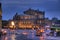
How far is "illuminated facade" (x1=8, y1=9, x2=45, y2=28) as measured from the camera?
7.27 meters

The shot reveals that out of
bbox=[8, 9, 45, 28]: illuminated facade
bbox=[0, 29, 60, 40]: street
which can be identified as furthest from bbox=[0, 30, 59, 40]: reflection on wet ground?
bbox=[8, 9, 45, 28]: illuminated facade

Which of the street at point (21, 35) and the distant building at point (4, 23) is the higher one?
the distant building at point (4, 23)

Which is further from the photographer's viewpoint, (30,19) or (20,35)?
(20,35)

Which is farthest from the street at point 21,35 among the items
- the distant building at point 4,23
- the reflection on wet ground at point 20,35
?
the distant building at point 4,23

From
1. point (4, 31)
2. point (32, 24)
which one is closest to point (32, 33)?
point (32, 24)

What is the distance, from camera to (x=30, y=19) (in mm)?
7359

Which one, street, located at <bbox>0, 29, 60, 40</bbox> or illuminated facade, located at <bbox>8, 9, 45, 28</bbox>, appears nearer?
illuminated facade, located at <bbox>8, 9, 45, 28</bbox>

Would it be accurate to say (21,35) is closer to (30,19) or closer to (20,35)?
(20,35)

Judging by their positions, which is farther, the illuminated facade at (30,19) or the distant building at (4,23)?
the distant building at (4,23)

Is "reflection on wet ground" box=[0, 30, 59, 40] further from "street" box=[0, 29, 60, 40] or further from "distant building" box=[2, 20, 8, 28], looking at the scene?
"distant building" box=[2, 20, 8, 28]

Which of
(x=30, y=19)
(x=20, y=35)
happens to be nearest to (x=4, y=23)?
(x=20, y=35)

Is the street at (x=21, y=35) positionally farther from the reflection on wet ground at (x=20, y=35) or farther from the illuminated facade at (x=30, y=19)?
the illuminated facade at (x=30, y=19)

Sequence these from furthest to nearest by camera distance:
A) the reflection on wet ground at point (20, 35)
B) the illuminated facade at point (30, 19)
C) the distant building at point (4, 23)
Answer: the reflection on wet ground at point (20, 35) < the distant building at point (4, 23) < the illuminated facade at point (30, 19)

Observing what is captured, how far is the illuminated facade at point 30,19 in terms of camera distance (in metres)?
7.27
